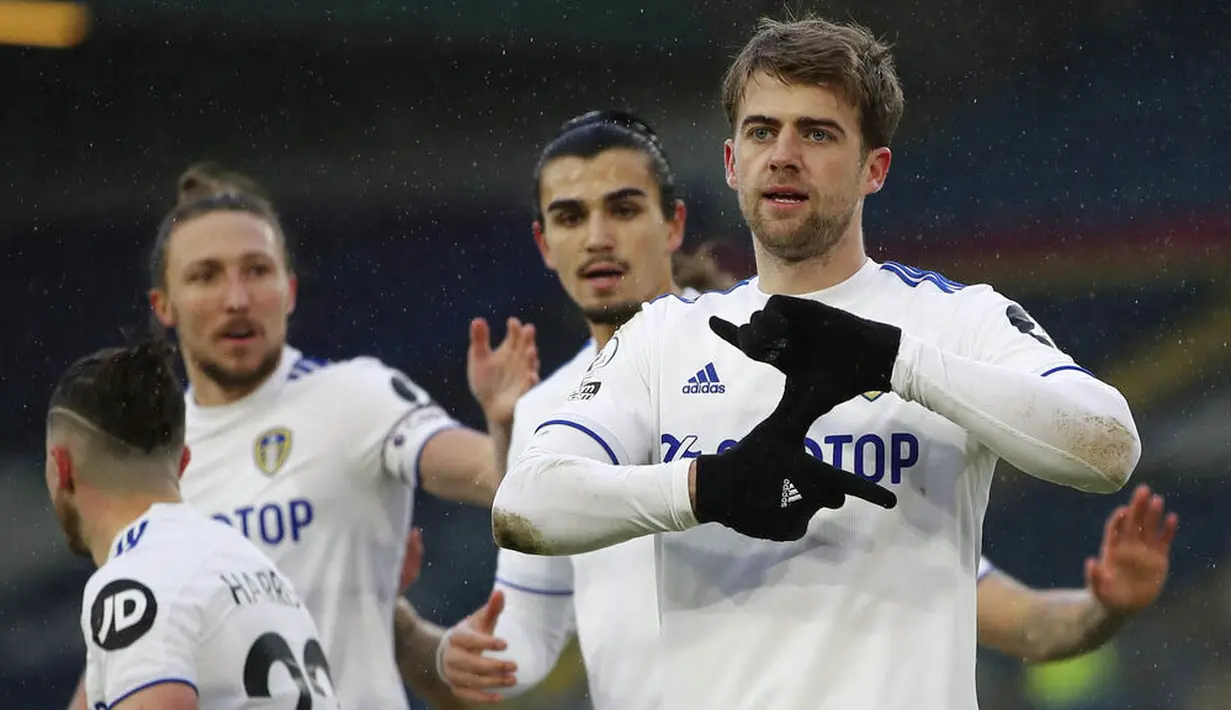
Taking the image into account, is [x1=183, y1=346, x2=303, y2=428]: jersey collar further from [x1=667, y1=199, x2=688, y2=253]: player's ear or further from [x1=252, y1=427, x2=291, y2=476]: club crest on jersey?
[x1=667, y1=199, x2=688, y2=253]: player's ear

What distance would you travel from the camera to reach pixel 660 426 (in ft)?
9.21

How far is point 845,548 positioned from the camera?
105 inches

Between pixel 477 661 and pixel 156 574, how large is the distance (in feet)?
2.62

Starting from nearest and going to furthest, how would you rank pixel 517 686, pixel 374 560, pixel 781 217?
pixel 781 217 → pixel 517 686 → pixel 374 560

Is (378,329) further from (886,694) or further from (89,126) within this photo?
(886,694)

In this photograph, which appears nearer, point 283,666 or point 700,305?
point 700,305

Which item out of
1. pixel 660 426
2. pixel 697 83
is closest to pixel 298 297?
pixel 697 83

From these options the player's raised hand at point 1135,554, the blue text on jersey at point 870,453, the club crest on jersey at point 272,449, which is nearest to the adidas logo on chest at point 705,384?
the blue text on jersey at point 870,453

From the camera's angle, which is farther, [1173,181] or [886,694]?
[1173,181]

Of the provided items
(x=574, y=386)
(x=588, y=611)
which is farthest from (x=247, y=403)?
(x=588, y=611)

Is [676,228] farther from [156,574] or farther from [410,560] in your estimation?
[156,574]

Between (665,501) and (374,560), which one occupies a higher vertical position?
(665,501)

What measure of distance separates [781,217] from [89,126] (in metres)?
8.66

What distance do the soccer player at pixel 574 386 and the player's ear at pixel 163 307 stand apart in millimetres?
1349
